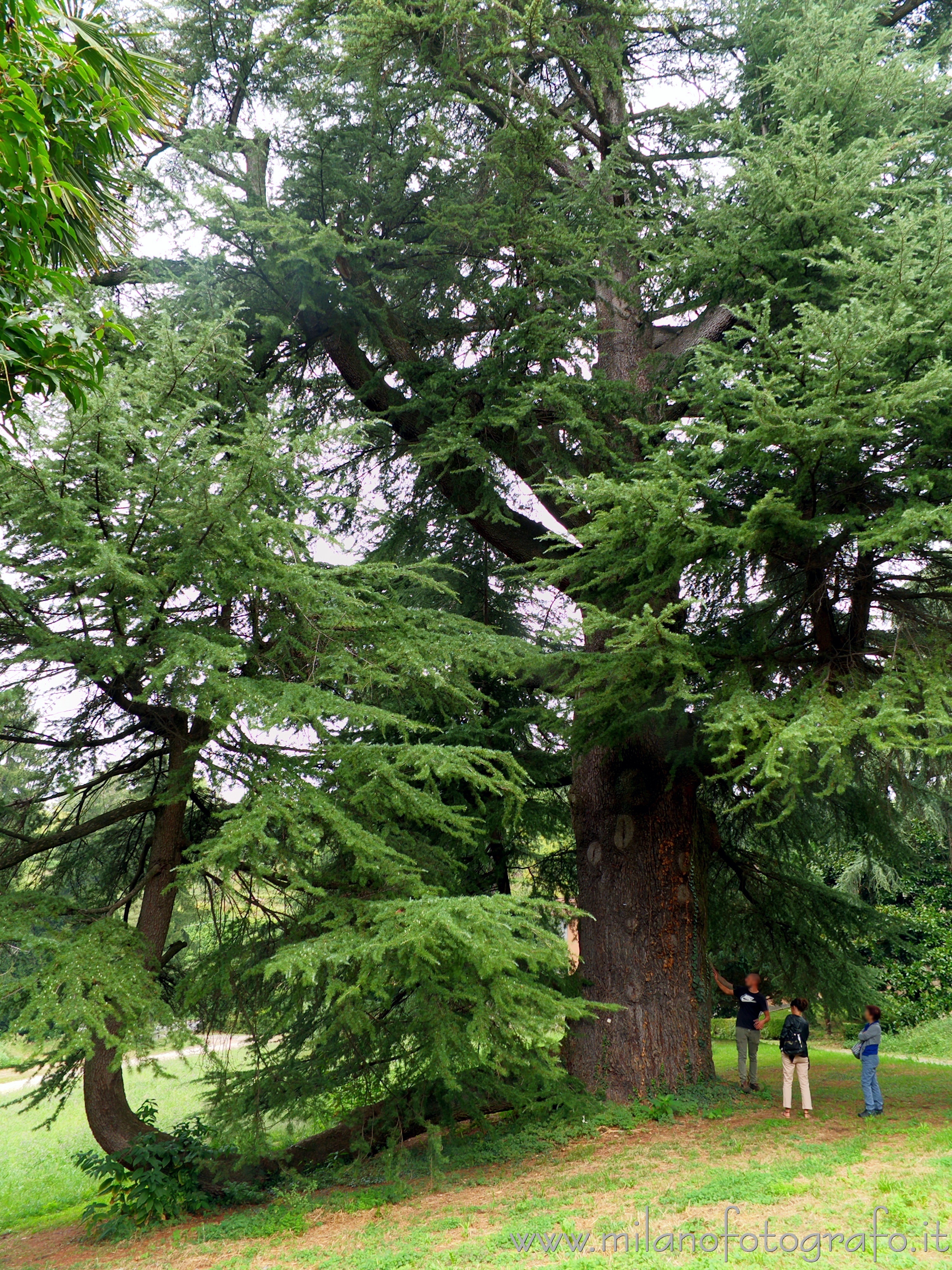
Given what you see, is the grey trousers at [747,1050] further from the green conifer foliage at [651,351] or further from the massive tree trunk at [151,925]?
the massive tree trunk at [151,925]

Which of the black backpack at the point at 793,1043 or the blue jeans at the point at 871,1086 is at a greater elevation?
the black backpack at the point at 793,1043

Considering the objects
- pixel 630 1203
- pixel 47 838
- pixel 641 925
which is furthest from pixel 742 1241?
pixel 47 838

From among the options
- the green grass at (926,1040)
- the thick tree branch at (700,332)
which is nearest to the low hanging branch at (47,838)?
the thick tree branch at (700,332)

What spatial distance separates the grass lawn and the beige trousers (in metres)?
0.15

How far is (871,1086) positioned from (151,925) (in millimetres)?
6499

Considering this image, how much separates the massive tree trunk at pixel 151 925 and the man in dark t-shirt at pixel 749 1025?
5.79 meters

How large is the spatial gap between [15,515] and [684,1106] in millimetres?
7483

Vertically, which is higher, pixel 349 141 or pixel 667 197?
pixel 349 141

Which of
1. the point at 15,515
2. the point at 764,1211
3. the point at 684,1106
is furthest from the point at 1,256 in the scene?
the point at 684,1106

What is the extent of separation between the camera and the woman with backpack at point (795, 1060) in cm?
797

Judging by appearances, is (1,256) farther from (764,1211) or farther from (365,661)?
(764,1211)

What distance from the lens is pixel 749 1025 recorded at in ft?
30.8

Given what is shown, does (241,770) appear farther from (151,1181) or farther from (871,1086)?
(871,1086)

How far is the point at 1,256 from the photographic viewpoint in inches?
151
